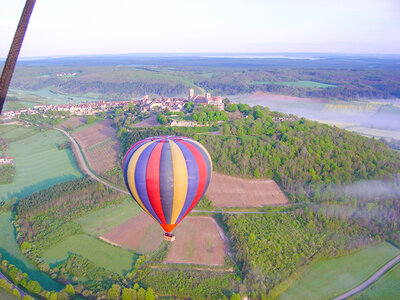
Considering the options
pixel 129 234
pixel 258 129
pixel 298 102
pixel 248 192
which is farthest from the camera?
pixel 298 102

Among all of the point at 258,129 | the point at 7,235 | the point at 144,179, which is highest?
the point at 144,179

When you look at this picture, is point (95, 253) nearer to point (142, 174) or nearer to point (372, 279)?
point (142, 174)

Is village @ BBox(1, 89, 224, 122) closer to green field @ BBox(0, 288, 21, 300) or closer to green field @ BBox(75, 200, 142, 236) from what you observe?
green field @ BBox(75, 200, 142, 236)

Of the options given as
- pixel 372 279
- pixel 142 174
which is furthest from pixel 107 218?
pixel 372 279

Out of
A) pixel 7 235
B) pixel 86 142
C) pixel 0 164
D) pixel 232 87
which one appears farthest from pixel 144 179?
pixel 232 87

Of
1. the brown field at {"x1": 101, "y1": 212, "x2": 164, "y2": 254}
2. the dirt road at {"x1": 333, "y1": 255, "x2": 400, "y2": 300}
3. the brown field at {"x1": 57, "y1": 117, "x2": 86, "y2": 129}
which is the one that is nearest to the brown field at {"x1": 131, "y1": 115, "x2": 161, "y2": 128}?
the brown field at {"x1": 57, "y1": 117, "x2": 86, "y2": 129}

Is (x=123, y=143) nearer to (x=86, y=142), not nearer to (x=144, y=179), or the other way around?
(x=86, y=142)

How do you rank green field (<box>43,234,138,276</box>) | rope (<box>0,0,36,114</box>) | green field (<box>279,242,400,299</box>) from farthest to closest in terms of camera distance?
green field (<box>43,234,138,276</box>) < green field (<box>279,242,400,299</box>) < rope (<box>0,0,36,114</box>)
